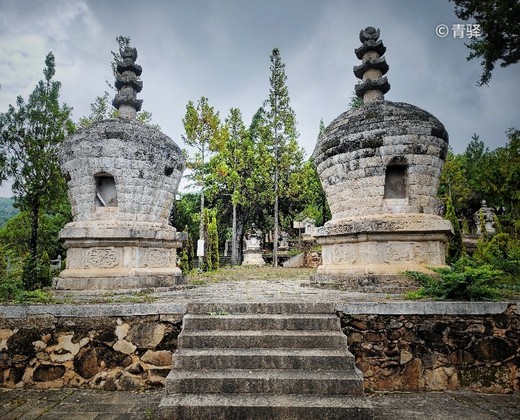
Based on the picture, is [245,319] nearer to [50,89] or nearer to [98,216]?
[98,216]

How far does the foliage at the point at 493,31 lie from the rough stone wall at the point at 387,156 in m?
4.99

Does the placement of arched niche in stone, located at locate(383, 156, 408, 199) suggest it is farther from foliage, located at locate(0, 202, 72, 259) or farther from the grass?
foliage, located at locate(0, 202, 72, 259)

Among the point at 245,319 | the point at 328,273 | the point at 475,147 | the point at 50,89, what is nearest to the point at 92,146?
the point at 245,319

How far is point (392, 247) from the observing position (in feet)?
19.5

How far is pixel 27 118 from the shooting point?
16250mm

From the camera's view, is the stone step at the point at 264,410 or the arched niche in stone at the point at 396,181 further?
the arched niche in stone at the point at 396,181

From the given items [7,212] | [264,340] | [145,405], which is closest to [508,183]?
[264,340]

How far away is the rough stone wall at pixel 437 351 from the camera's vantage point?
3.72 m

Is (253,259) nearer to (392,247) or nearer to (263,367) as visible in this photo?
(392,247)

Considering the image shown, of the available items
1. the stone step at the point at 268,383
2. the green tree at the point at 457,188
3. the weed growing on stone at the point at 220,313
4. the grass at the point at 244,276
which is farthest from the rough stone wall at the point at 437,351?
the green tree at the point at 457,188

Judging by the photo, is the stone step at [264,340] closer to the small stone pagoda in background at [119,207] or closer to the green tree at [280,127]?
the small stone pagoda in background at [119,207]

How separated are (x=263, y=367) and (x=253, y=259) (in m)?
22.9

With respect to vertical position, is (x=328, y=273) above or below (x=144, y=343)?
above

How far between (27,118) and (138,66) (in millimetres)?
Result: 12125
